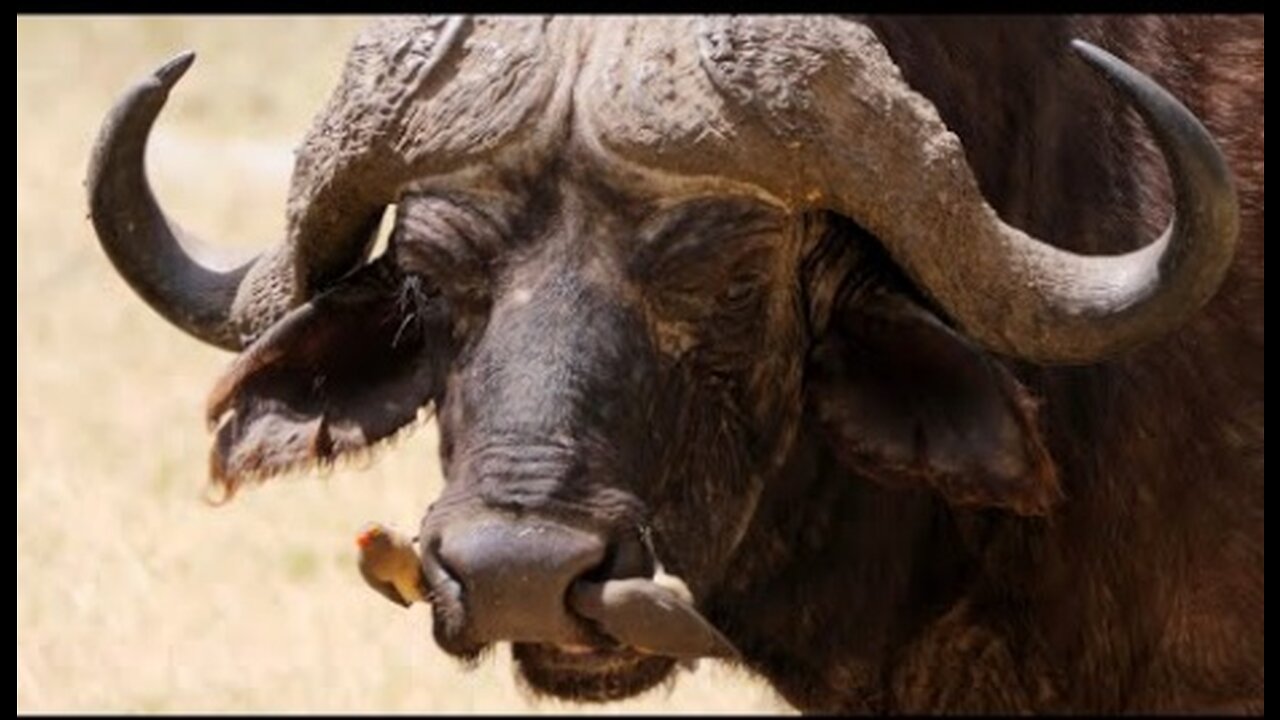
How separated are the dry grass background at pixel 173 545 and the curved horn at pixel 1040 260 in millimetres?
1467

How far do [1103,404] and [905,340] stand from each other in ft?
1.81

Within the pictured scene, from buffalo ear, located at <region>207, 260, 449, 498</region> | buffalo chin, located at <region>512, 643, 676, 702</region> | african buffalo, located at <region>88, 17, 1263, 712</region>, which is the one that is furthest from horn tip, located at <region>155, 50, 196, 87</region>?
buffalo chin, located at <region>512, 643, 676, 702</region>

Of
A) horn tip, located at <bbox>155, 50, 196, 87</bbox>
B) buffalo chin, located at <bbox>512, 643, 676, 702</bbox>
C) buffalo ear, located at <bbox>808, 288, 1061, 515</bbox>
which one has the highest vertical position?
horn tip, located at <bbox>155, 50, 196, 87</bbox>

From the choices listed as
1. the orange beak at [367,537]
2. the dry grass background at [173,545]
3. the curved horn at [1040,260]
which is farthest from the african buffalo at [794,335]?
the dry grass background at [173,545]

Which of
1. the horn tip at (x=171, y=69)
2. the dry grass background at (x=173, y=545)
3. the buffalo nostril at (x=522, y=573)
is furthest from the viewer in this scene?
the dry grass background at (x=173, y=545)

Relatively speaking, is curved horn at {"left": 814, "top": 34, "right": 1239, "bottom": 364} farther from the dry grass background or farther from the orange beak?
the dry grass background

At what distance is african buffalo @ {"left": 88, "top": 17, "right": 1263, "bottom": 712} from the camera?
724cm

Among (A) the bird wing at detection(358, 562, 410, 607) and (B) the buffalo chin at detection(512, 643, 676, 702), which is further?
(A) the bird wing at detection(358, 562, 410, 607)

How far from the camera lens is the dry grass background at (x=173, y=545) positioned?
36.6 feet

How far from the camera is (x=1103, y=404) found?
7.96m

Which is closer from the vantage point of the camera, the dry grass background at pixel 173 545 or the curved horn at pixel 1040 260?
the curved horn at pixel 1040 260

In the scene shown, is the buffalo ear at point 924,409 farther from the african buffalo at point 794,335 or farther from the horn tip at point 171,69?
the horn tip at point 171,69

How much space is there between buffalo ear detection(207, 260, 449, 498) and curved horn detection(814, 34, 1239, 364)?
3.47ft

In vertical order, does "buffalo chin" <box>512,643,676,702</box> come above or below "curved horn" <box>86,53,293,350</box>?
below
